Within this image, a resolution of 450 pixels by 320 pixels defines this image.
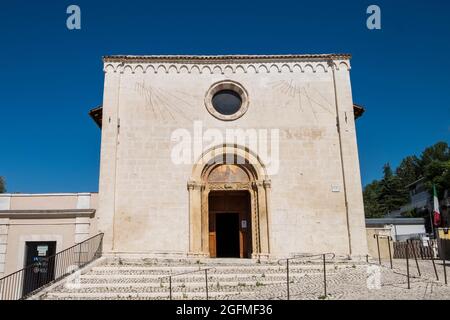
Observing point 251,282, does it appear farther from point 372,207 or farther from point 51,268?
point 372,207

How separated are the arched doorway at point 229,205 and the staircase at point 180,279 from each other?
54.4 inches

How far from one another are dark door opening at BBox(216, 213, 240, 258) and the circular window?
461 centimetres

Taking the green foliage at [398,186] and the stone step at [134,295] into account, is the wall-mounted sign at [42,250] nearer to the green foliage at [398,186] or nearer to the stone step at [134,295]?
the stone step at [134,295]

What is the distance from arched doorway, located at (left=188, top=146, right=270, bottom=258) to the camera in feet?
50.7

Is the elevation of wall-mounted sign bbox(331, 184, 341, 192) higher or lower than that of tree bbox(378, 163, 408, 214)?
lower

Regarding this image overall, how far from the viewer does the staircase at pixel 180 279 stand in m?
10.1

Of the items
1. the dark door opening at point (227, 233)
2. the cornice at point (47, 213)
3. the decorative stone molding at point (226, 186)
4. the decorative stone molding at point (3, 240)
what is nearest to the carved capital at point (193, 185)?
the decorative stone molding at point (226, 186)

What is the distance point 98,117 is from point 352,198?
1234 centimetres

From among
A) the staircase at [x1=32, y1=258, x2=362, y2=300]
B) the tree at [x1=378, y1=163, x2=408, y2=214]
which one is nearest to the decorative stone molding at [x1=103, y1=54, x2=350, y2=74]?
the staircase at [x1=32, y1=258, x2=362, y2=300]

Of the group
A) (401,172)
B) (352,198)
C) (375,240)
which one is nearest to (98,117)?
(352,198)

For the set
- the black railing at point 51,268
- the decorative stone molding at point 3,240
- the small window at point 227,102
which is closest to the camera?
the black railing at point 51,268

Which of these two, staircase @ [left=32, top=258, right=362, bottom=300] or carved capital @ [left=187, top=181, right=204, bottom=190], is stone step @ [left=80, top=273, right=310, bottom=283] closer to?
staircase @ [left=32, top=258, right=362, bottom=300]

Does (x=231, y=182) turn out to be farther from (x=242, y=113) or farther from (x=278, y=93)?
(x=278, y=93)

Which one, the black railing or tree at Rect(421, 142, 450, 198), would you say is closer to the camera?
the black railing
